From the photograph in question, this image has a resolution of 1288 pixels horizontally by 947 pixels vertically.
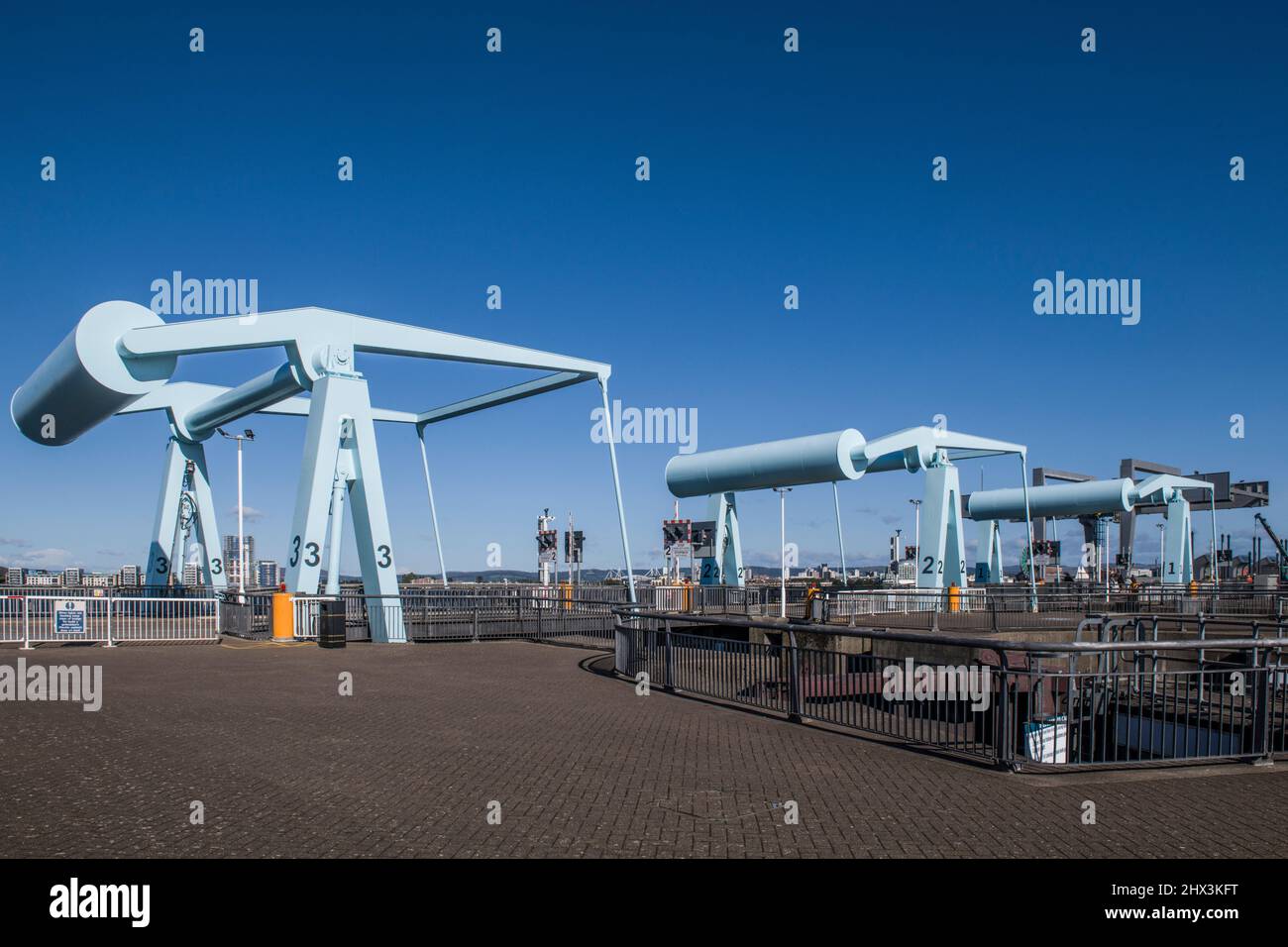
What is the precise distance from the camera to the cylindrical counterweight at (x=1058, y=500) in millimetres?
51562

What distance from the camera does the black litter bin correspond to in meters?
20.5

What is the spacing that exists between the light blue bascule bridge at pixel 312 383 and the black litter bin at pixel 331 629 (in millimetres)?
1630

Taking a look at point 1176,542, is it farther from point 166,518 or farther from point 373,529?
point 166,518

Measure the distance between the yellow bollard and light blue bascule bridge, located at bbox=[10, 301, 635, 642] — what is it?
639 mm

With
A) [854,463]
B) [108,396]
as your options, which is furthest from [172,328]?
[854,463]

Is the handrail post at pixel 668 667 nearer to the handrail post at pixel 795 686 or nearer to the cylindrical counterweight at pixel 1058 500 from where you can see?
the handrail post at pixel 795 686

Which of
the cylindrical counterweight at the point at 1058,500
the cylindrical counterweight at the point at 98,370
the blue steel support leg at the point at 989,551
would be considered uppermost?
the cylindrical counterweight at the point at 98,370

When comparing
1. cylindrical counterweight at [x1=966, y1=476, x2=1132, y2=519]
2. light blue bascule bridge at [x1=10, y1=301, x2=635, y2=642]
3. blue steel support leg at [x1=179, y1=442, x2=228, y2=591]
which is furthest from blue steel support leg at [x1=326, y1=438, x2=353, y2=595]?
cylindrical counterweight at [x1=966, y1=476, x2=1132, y2=519]

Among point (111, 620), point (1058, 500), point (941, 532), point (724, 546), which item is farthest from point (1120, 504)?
point (111, 620)

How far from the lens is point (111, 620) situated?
68.1 ft

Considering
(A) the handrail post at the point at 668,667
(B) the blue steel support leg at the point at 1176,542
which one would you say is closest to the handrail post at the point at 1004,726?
(A) the handrail post at the point at 668,667

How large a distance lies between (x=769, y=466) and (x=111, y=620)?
813 inches

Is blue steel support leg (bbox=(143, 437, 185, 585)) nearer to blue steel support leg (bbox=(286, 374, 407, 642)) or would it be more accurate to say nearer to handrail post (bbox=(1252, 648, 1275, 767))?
blue steel support leg (bbox=(286, 374, 407, 642))
